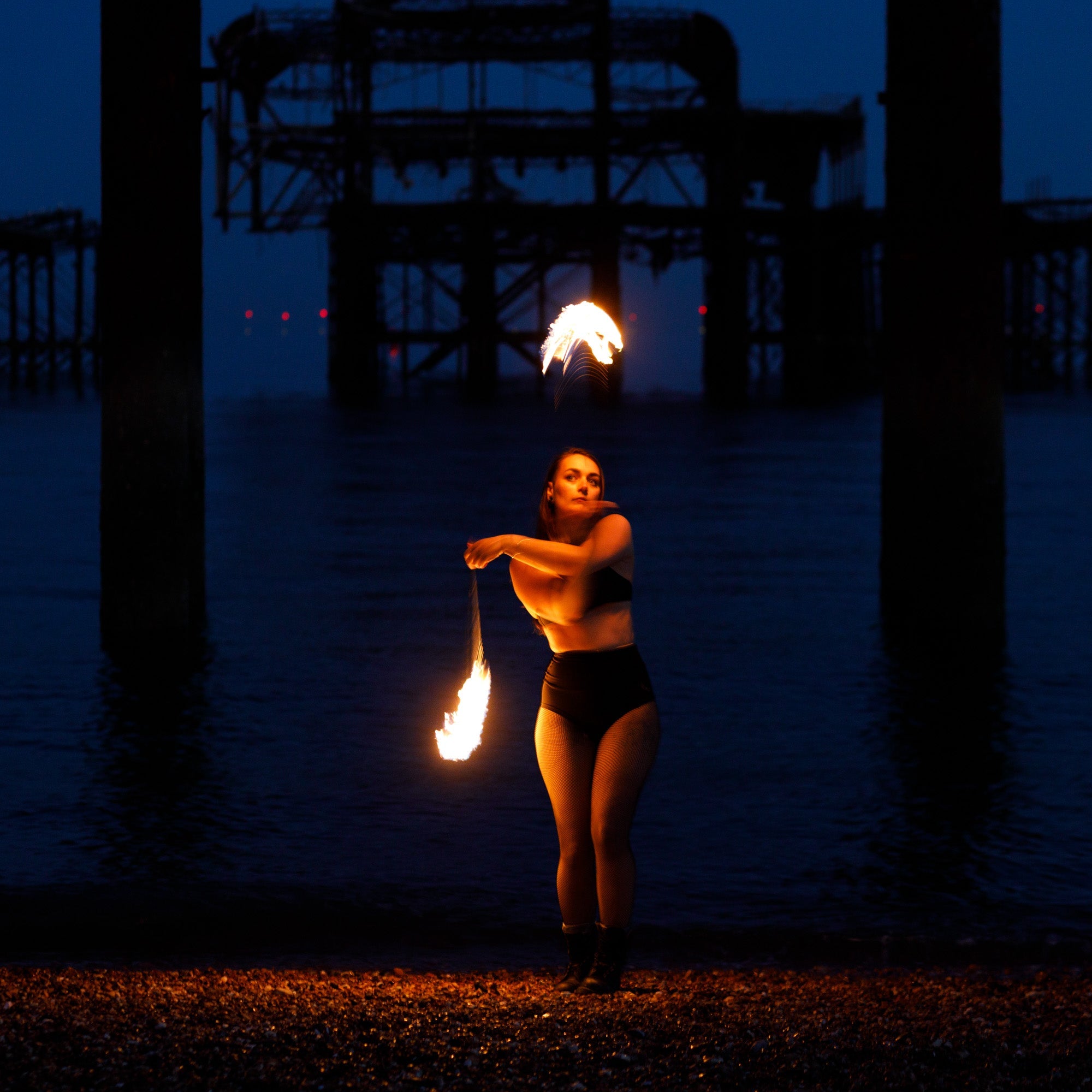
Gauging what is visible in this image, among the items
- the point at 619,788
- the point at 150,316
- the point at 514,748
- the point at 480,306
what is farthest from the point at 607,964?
the point at 480,306

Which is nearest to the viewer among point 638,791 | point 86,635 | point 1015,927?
point 638,791

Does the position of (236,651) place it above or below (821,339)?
below

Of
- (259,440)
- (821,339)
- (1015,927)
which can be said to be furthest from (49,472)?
(821,339)

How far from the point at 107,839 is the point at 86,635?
6573mm

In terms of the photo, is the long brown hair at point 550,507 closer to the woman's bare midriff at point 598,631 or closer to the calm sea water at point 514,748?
the woman's bare midriff at point 598,631

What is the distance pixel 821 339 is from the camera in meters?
74.0

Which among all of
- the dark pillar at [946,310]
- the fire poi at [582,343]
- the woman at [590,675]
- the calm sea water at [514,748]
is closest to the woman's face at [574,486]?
the woman at [590,675]

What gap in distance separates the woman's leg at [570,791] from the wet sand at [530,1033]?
412mm

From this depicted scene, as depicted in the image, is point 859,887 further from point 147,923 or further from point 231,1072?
point 231,1072

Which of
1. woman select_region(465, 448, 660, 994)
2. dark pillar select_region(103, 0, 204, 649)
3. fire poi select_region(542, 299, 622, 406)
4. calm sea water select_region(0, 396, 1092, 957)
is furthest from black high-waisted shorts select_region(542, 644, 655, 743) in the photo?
dark pillar select_region(103, 0, 204, 649)

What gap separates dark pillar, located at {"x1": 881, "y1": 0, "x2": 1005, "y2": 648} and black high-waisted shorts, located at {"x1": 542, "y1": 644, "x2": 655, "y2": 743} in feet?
23.1

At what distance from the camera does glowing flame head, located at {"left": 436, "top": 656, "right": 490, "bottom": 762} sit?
20.0ft

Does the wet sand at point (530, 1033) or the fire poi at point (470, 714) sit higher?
the fire poi at point (470, 714)

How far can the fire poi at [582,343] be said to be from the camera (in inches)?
241
